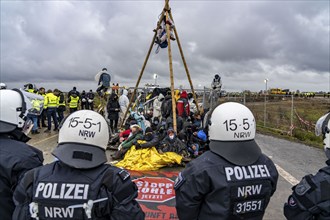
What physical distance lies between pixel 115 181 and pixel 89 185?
16 centimetres

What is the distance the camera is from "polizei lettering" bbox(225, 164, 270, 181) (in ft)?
6.16

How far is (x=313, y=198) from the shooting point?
1.86m

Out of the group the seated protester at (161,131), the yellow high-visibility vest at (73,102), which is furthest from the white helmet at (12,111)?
the yellow high-visibility vest at (73,102)

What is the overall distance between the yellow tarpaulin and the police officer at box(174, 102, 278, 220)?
4.10m

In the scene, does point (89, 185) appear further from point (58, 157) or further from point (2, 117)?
point (2, 117)

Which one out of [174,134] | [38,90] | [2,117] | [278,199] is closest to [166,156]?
[174,134]

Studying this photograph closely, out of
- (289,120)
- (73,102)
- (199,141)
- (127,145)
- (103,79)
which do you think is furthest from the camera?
(289,120)

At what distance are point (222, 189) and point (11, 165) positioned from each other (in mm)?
1553

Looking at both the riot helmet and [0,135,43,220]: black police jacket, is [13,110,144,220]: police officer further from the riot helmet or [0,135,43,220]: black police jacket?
the riot helmet

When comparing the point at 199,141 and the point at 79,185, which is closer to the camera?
the point at 79,185

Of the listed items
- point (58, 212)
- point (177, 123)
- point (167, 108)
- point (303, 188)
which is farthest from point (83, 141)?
point (167, 108)

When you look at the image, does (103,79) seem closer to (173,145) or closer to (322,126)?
(173,145)

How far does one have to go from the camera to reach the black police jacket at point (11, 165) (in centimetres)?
189

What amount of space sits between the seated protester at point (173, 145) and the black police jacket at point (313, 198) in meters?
4.79
